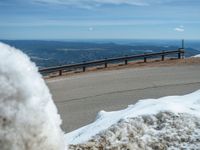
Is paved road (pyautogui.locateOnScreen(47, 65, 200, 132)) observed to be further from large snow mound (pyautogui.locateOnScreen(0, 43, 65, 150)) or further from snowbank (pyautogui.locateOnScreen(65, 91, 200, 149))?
large snow mound (pyautogui.locateOnScreen(0, 43, 65, 150))

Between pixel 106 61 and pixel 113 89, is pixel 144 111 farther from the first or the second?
pixel 106 61

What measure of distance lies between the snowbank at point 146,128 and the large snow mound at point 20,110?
8.03 feet

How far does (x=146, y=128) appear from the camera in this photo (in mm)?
4215

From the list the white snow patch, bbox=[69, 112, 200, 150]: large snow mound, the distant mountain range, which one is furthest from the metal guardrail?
bbox=[69, 112, 200, 150]: large snow mound

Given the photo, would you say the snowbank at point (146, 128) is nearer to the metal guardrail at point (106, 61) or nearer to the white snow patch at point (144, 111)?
the white snow patch at point (144, 111)

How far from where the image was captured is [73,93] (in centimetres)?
1923

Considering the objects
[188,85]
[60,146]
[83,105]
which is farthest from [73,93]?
[60,146]

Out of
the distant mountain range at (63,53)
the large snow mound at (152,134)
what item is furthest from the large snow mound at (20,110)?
the large snow mound at (152,134)

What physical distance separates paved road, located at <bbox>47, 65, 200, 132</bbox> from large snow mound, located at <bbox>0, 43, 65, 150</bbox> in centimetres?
→ 1101

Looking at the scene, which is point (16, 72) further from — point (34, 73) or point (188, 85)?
point (188, 85)

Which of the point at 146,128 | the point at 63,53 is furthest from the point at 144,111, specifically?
the point at 63,53

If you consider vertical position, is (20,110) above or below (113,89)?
above

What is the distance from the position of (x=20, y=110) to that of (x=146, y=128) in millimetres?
2829

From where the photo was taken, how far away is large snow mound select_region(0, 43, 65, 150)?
1484 mm
